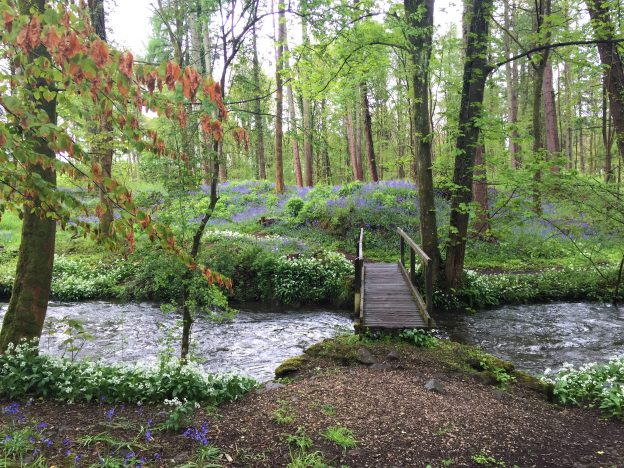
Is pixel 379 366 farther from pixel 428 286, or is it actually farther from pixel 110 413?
pixel 110 413

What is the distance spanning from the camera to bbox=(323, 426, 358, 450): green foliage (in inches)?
141

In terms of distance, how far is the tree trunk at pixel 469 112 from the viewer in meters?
8.98

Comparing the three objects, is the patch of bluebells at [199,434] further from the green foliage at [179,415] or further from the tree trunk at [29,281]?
the tree trunk at [29,281]

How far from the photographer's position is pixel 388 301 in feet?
26.9

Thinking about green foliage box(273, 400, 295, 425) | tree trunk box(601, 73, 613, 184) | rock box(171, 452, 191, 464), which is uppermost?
tree trunk box(601, 73, 613, 184)

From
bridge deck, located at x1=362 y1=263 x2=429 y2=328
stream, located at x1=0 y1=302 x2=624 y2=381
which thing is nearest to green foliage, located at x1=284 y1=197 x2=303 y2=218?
bridge deck, located at x1=362 y1=263 x2=429 y2=328

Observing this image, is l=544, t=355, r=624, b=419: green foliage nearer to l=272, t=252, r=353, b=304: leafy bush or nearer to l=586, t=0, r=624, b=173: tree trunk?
l=586, t=0, r=624, b=173: tree trunk

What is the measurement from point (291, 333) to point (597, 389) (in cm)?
546

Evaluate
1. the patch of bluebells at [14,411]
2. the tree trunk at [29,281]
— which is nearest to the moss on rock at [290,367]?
the patch of bluebells at [14,411]

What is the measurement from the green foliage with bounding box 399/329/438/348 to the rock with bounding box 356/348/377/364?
96 centimetres

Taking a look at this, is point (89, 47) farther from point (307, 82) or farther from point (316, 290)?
point (316, 290)

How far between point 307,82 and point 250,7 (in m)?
4.45

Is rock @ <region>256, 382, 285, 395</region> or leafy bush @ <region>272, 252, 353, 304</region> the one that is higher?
leafy bush @ <region>272, 252, 353, 304</region>

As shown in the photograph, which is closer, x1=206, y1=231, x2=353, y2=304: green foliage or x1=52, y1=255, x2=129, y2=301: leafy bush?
x1=206, y1=231, x2=353, y2=304: green foliage
